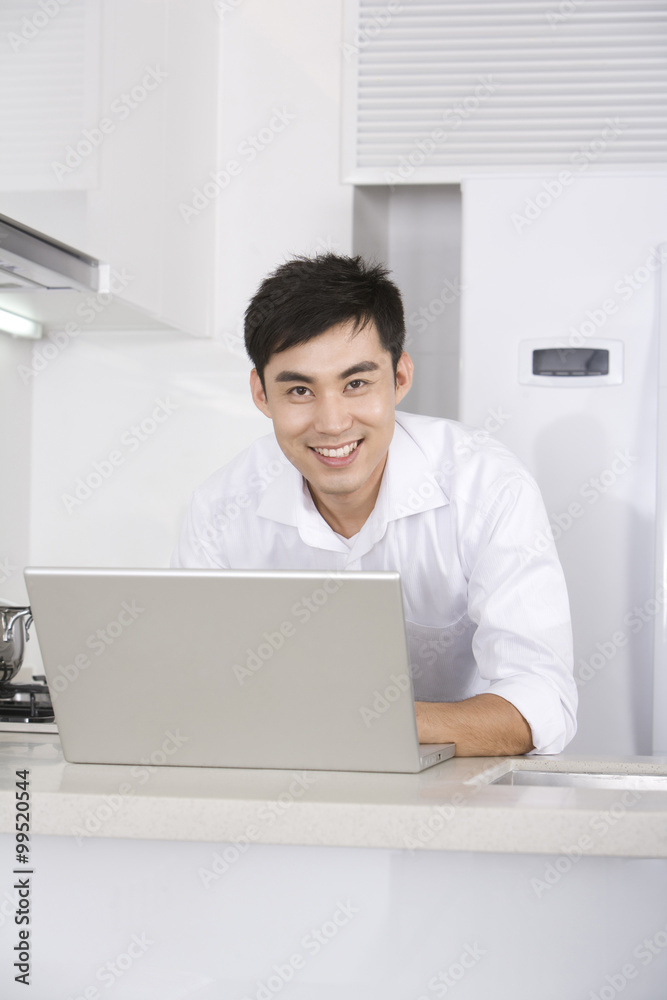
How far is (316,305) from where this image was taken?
4.89ft

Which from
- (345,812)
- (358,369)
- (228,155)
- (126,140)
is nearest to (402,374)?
(358,369)

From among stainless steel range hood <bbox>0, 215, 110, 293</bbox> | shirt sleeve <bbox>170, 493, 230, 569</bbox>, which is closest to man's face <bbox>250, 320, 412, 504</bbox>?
shirt sleeve <bbox>170, 493, 230, 569</bbox>

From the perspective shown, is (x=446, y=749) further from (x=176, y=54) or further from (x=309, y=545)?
(x=176, y=54)

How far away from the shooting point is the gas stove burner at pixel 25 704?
1.40 m

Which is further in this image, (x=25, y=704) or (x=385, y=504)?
(x=385, y=504)

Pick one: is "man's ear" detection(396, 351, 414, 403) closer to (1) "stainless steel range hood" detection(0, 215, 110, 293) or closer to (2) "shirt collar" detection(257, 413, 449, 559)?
(2) "shirt collar" detection(257, 413, 449, 559)

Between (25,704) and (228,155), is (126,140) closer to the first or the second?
(228,155)

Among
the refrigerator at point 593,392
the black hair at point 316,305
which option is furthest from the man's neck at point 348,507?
the refrigerator at point 593,392

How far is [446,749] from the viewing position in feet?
3.74

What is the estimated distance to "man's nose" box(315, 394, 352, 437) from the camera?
1497mm

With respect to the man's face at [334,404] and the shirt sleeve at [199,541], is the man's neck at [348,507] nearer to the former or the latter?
the man's face at [334,404]

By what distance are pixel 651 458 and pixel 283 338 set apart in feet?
2.77

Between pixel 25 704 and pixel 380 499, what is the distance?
590 millimetres

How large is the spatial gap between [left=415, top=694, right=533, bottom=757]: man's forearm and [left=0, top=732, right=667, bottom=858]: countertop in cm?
19
